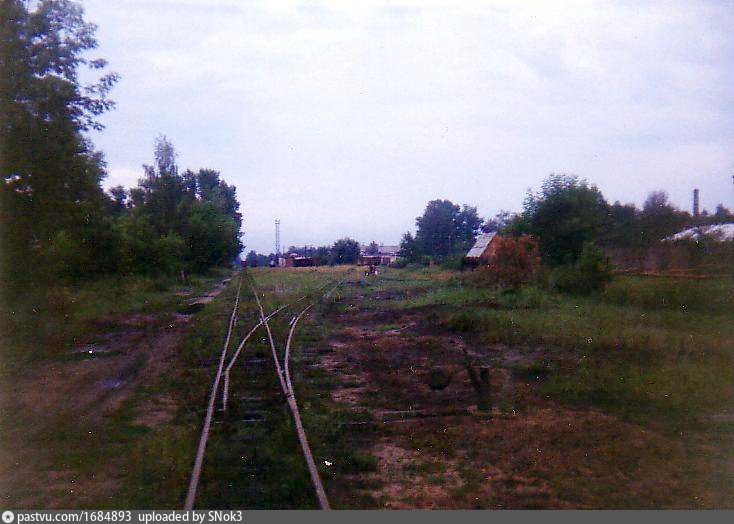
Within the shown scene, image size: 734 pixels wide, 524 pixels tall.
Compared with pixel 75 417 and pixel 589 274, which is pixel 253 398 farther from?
pixel 589 274

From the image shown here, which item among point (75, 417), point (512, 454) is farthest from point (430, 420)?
point (75, 417)

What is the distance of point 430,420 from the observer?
858 centimetres

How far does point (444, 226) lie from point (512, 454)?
243ft

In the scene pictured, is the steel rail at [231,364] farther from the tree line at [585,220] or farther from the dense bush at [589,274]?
the tree line at [585,220]

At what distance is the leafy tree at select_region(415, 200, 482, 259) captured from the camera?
79.8m

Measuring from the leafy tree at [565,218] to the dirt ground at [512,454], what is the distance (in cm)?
2101

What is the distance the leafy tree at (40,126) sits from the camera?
50.1 feet

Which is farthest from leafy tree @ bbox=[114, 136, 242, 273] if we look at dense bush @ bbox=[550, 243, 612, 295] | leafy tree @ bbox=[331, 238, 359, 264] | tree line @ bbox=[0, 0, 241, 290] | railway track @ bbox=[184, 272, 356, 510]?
leafy tree @ bbox=[331, 238, 359, 264]

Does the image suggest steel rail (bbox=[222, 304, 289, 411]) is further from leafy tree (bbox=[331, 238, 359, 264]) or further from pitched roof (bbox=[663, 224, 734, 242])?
leafy tree (bbox=[331, 238, 359, 264])

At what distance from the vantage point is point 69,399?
33.0 ft

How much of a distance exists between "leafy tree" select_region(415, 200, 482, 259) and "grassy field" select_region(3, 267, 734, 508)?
2435 inches

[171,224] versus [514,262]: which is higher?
[171,224]
